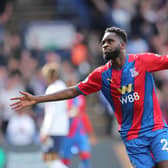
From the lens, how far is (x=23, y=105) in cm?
692

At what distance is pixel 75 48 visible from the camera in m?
14.9

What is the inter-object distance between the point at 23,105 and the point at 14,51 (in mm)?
7338

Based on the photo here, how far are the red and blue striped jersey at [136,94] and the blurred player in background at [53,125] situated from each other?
2834 millimetres

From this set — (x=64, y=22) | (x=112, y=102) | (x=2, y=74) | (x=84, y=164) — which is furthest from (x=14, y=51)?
(x=112, y=102)

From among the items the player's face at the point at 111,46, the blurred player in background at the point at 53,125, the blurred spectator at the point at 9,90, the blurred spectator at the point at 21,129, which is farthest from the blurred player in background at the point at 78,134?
the player's face at the point at 111,46

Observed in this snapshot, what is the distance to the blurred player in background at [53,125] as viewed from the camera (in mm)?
9831

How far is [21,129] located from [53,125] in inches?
73.5

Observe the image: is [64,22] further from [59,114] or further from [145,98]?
[145,98]

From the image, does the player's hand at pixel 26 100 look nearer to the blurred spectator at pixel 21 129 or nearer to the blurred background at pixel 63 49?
the blurred background at pixel 63 49

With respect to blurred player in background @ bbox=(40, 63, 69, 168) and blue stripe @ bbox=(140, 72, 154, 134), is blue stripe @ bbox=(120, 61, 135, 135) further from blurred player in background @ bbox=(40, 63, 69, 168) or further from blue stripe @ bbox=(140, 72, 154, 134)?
blurred player in background @ bbox=(40, 63, 69, 168)

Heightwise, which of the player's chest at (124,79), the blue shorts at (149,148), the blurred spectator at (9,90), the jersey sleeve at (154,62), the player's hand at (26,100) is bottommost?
the blue shorts at (149,148)

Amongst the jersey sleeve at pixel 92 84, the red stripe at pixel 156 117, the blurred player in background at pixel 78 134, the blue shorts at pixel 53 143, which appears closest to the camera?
the red stripe at pixel 156 117

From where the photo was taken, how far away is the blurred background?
1177 centimetres

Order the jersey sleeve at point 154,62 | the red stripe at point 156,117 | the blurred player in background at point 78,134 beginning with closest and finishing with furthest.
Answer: the jersey sleeve at point 154,62 → the red stripe at point 156,117 → the blurred player in background at point 78,134
